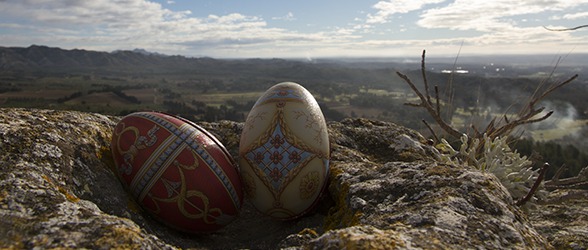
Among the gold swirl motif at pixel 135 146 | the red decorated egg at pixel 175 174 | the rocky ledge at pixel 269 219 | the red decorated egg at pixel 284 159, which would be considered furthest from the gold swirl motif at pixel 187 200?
the red decorated egg at pixel 284 159

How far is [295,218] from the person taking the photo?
4.75 metres

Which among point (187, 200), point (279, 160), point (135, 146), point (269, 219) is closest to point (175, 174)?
point (187, 200)

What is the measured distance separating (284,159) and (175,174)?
3.97 ft

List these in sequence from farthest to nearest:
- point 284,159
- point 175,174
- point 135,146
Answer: point 284,159 → point 135,146 → point 175,174

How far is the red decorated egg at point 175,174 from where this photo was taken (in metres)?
4.08

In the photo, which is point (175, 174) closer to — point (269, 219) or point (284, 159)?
point (284, 159)

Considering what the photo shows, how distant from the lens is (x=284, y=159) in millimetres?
4555

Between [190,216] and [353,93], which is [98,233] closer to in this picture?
[190,216]

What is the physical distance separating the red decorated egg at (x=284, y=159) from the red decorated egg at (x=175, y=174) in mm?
346

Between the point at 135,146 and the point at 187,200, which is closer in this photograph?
the point at 187,200

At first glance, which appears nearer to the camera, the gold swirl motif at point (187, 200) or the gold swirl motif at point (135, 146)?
the gold swirl motif at point (187, 200)

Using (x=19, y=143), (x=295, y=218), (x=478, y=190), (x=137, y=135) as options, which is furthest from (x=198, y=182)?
(x=478, y=190)

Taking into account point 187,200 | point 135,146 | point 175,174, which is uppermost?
point 135,146

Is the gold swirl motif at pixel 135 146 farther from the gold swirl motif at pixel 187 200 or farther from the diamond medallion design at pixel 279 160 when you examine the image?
the diamond medallion design at pixel 279 160
